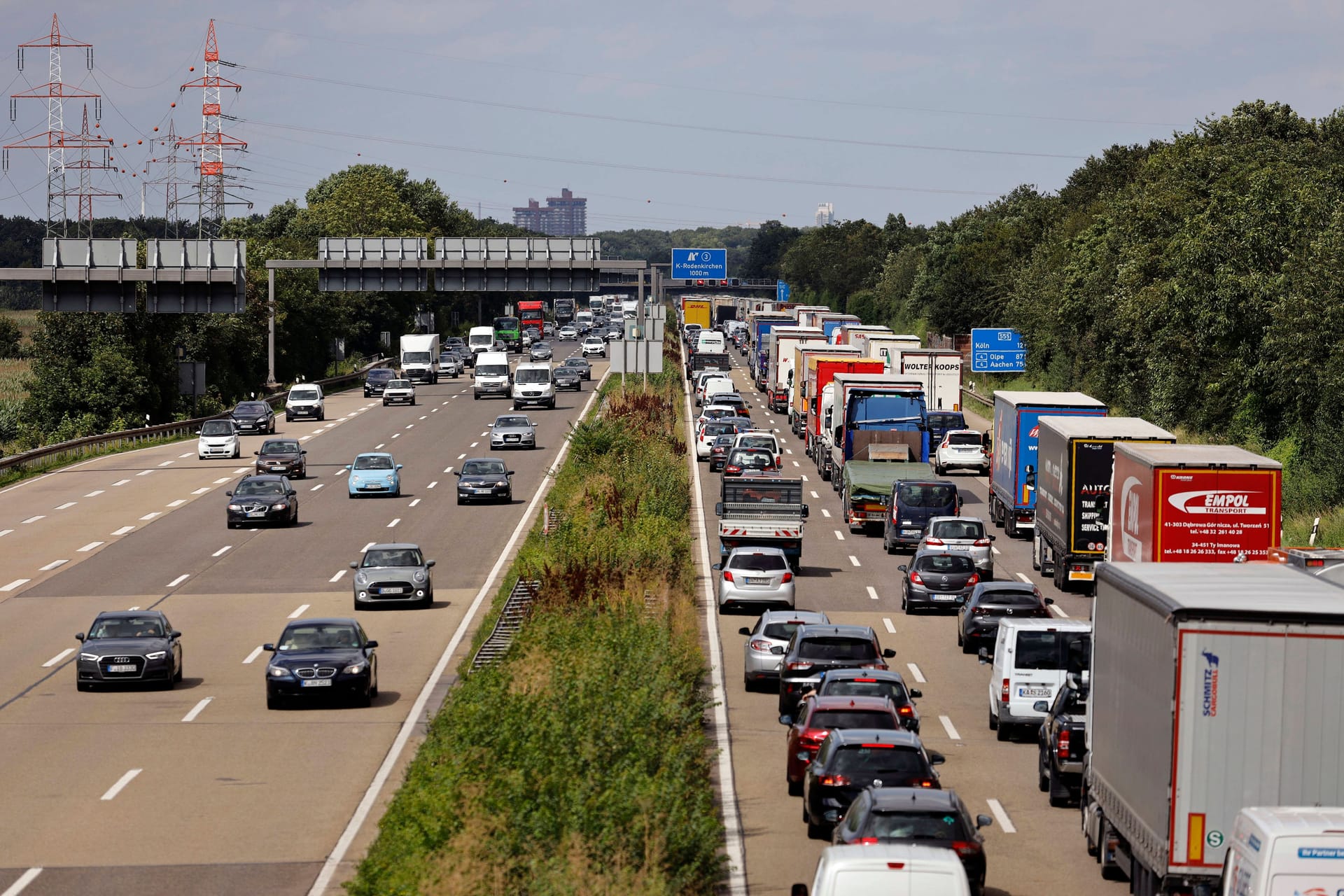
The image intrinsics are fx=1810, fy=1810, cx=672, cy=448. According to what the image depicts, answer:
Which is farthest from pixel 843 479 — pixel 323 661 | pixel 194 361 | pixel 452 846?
pixel 194 361

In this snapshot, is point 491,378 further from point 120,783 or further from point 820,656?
point 120,783

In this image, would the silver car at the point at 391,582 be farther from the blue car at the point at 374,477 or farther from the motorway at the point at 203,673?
the blue car at the point at 374,477

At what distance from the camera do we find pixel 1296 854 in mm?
11406

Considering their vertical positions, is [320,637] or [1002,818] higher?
[320,637]

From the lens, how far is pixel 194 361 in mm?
90312

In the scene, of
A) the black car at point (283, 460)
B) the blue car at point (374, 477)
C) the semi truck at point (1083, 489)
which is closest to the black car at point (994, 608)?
the semi truck at point (1083, 489)

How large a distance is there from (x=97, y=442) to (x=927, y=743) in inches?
2123

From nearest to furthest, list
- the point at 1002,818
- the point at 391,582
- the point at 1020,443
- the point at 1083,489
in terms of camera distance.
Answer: the point at 1002,818
the point at 391,582
the point at 1083,489
the point at 1020,443

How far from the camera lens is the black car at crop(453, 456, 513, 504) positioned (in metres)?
52.4

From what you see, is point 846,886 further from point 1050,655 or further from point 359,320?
point 359,320

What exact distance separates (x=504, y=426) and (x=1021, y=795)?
47299mm

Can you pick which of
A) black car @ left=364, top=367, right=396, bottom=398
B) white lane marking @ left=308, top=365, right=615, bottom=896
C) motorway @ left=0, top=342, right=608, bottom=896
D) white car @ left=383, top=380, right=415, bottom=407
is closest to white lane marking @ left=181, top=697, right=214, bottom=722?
motorway @ left=0, top=342, right=608, bottom=896

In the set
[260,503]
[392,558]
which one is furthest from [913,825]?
[260,503]

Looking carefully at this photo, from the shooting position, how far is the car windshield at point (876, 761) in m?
17.6
